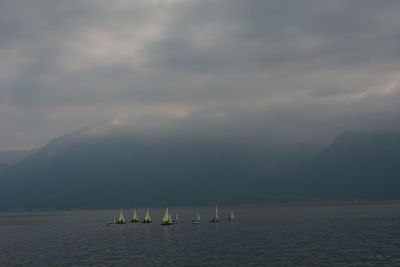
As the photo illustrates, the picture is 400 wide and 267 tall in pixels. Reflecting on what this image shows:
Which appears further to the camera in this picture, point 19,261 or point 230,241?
point 230,241

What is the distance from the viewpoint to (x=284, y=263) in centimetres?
7875

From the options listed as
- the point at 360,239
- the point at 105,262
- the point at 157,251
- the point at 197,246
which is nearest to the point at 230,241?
the point at 197,246

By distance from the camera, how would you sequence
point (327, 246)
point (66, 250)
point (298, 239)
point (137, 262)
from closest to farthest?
point (137, 262) → point (327, 246) → point (66, 250) → point (298, 239)

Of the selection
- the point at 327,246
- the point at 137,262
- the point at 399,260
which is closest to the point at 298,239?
the point at 327,246

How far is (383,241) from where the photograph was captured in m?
109

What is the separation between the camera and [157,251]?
102 metres

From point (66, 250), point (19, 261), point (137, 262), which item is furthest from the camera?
point (66, 250)

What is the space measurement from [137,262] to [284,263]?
30339mm

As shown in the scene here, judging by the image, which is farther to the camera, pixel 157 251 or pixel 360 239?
pixel 360 239

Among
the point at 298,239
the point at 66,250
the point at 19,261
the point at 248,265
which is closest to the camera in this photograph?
the point at 248,265

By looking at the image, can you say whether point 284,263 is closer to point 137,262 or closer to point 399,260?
point 399,260

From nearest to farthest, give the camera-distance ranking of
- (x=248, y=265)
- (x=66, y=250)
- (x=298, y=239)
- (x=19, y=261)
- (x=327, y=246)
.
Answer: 1. (x=248, y=265)
2. (x=19, y=261)
3. (x=327, y=246)
4. (x=66, y=250)
5. (x=298, y=239)

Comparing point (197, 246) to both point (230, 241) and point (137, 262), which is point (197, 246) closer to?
point (230, 241)

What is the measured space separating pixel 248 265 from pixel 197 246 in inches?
1319
